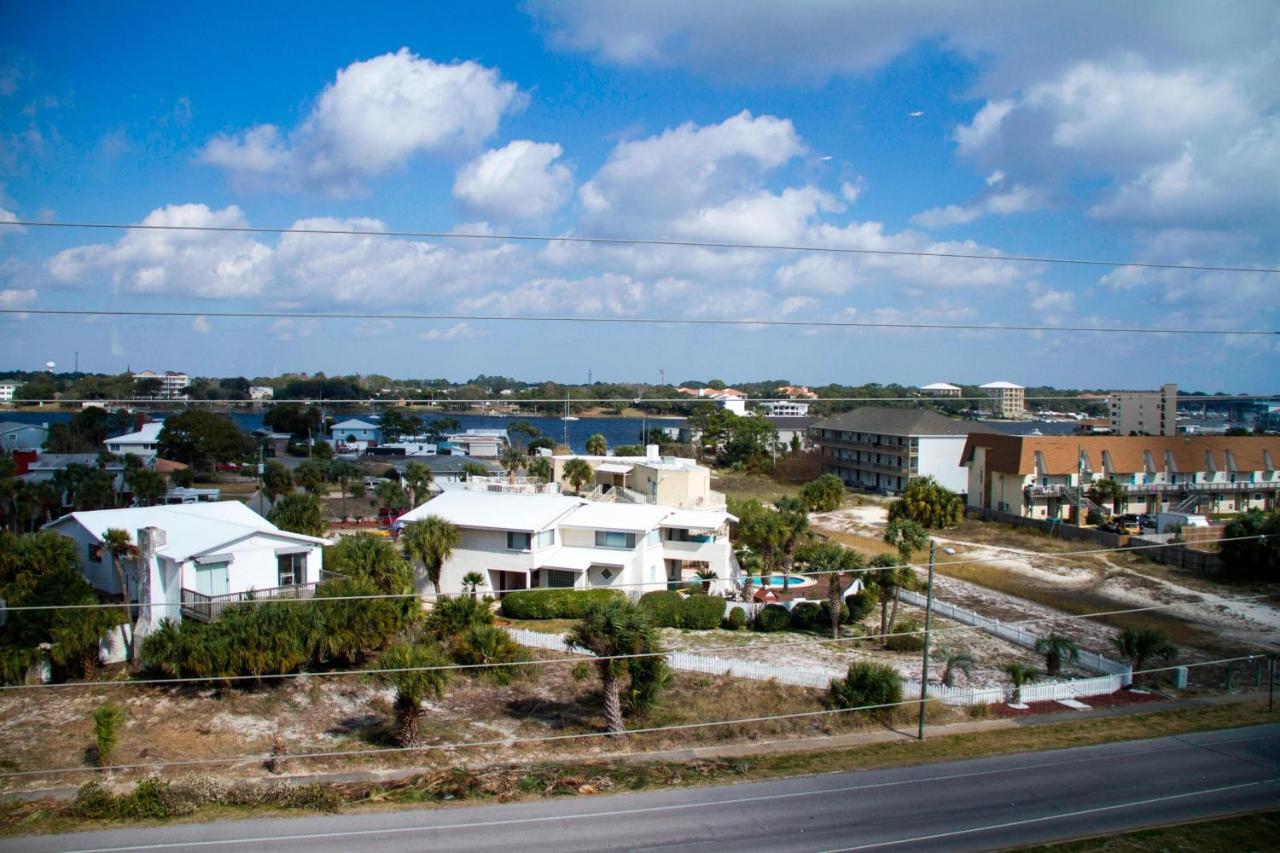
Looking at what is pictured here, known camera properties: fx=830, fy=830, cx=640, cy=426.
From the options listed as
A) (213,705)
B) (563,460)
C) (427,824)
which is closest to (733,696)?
(427,824)

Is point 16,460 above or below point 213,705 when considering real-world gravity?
above

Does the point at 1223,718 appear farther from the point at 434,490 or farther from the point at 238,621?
the point at 434,490

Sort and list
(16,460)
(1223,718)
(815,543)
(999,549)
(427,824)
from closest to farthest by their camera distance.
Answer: (427,824) < (1223,718) < (815,543) < (999,549) < (16,460)

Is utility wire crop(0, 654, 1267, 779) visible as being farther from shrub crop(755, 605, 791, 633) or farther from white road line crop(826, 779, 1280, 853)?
shrub crop(755, 605, 791, 633)

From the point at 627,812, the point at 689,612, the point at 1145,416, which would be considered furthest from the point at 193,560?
the point at 1145,416

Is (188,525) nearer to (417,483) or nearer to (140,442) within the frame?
(417,483)

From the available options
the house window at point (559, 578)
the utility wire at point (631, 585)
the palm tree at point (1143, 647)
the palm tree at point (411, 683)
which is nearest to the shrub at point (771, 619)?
the utility wire at point (631, 585)
